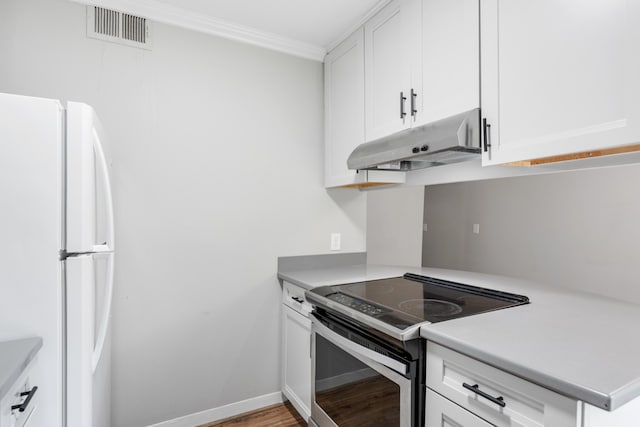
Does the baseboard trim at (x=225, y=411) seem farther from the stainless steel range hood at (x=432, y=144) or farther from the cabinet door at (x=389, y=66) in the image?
the cabinet door at (x=389, y=66)

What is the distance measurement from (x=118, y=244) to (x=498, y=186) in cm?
370

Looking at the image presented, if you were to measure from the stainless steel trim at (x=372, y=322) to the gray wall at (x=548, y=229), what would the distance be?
2.55 m

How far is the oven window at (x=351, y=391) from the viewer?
1.28 metres

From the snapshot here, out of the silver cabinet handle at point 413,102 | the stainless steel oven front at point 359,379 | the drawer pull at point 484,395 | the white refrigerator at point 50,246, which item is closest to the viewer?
the drawer pull at point 484,395

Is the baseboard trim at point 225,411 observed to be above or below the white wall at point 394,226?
below

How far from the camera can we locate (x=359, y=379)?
147 centimetres

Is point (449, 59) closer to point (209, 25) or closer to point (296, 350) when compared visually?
point (209, 25)

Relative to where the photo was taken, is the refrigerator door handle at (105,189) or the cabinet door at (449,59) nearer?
the refrigerator door handle at (105,189)

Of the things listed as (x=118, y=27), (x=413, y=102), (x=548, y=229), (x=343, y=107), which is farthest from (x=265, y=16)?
(x=548, y=229)

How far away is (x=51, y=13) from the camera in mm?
1732

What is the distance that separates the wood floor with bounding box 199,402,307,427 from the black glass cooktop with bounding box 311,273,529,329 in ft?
3.28

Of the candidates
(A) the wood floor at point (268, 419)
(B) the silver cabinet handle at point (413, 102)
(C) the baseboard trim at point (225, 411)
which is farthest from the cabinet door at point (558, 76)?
(C) the baseboard trim at point (225, 411)

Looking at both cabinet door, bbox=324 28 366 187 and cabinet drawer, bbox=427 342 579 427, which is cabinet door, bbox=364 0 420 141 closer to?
cabinet door, bbox=324 28 366 187

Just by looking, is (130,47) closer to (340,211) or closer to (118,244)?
(118,244)
